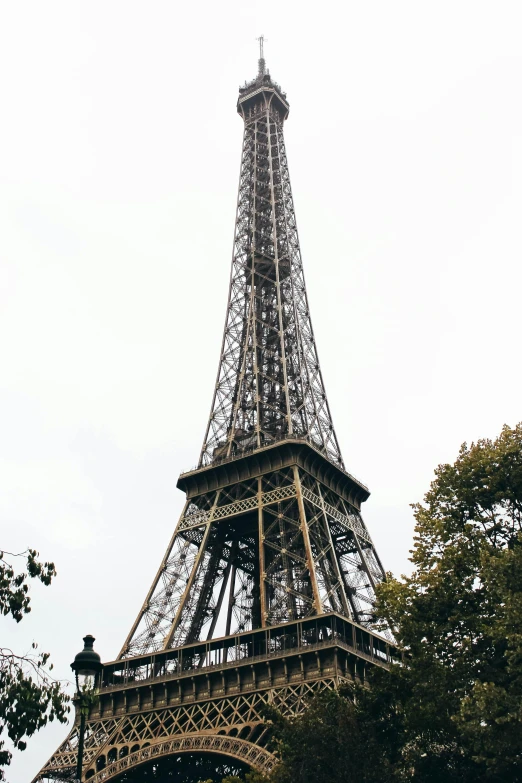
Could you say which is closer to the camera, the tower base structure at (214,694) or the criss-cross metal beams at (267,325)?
the tower base structure at (214,694)

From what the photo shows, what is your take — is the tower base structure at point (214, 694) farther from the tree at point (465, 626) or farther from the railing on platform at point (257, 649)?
the tree at point (465, 626)

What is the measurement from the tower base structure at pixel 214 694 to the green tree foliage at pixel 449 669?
8.42 meters

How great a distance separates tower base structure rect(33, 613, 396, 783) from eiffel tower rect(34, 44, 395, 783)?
8cm

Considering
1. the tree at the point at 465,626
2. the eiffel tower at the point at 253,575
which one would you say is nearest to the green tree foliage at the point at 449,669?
the tree at the point at 465,626

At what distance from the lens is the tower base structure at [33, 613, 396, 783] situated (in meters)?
39.0

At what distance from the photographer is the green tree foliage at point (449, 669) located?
2494 centimetres

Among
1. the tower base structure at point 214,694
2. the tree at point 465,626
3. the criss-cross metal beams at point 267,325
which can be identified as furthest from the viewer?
the criss-cross metal beams at point 267,325

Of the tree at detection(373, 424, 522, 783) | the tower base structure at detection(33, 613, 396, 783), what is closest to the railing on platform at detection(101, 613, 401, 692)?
the tower base structure at detection(33, 613, 396, 783)

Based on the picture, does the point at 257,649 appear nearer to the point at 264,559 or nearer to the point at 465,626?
the point at 264,559

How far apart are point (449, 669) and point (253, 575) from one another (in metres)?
29.7

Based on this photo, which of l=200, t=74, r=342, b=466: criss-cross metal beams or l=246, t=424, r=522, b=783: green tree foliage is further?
l=200, t=74, r=342, b=466: criss-cross metal beams

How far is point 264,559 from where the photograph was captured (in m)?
46.4

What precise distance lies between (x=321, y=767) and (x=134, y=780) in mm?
20604

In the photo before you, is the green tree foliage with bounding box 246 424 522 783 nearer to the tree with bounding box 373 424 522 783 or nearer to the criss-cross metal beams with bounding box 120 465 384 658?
the tree with bounding box 373 424 522 783
